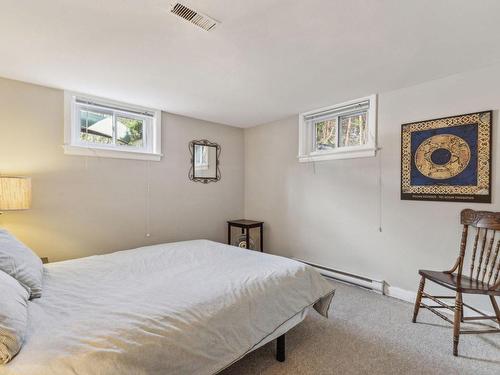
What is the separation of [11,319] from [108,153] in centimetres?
227

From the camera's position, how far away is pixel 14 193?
209cm

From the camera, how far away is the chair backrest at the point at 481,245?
6.53 feet

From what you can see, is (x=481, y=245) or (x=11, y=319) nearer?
(x=11, y=319)

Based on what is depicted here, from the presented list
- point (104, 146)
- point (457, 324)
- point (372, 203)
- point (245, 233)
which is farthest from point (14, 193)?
point (457, 324)

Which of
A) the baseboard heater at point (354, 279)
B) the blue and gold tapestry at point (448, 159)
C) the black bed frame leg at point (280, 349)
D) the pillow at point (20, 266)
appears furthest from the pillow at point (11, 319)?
the blue and gold tapestry at point (448, 159)

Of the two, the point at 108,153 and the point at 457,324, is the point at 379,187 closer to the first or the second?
the point at 457,324

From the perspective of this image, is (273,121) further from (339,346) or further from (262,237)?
(339,346)

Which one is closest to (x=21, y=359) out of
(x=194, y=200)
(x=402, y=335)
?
(x=402, y=335)

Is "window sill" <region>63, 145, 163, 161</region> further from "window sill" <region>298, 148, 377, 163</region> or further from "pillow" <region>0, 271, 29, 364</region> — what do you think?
→ "window sill" <region>298, 148, 377, 163</region>

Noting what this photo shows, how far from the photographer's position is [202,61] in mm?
2084

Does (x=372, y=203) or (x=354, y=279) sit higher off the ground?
(x=372, y=203)

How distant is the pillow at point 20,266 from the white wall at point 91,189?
1018 mm

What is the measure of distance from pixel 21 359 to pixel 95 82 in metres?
2.37

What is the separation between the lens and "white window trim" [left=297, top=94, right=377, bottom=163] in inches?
112
